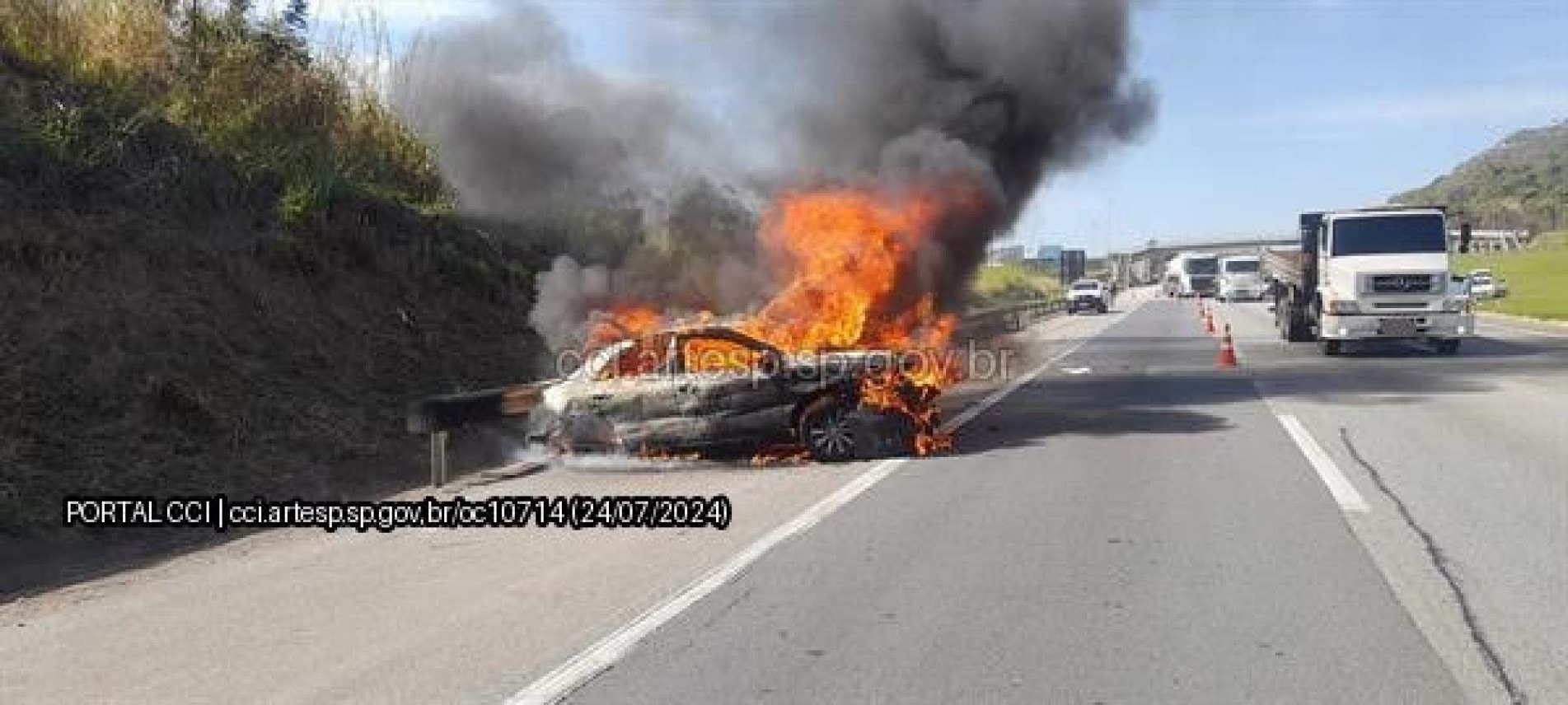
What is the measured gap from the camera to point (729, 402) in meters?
12.3

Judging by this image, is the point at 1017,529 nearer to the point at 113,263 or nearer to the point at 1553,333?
the point at 113,263

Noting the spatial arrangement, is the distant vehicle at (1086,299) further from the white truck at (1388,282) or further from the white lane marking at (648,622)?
the white lane marking at (648,622)

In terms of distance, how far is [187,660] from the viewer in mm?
6023

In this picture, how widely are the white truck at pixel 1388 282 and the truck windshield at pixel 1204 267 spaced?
5065 cm

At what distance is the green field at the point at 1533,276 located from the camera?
44.2 meters

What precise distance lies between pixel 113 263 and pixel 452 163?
6.57 metres

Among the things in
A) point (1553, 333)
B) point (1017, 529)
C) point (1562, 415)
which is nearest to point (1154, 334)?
point (1553, 333)

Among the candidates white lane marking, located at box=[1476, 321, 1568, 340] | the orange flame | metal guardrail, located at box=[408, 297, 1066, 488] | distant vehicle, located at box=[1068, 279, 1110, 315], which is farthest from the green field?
metal guardrail, located at box=[408, 297, 1066, 488]

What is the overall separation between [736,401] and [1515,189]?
176678 millimetres

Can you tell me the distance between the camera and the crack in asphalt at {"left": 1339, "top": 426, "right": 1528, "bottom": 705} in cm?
514

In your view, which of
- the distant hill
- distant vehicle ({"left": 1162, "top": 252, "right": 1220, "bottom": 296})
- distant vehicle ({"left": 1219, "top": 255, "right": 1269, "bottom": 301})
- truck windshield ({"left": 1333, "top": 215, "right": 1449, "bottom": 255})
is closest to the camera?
truck windshield ({"left": 1333, "top": 215, "right": 1449, "bottom": 255})

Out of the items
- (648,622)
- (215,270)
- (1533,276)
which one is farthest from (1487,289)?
(648,622)

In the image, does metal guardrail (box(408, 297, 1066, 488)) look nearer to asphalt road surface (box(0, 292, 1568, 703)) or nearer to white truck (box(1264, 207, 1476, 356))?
asphalt road surface (box(0, 292, 1568, 703))

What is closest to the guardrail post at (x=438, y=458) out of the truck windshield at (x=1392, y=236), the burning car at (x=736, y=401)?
the burning car at (x=736, y=401)
